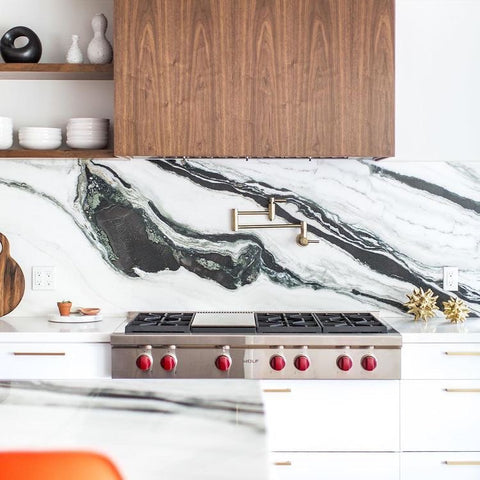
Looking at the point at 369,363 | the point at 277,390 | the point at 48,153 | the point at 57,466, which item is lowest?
the point at 277,390

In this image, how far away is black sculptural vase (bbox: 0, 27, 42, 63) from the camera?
3.39 metres

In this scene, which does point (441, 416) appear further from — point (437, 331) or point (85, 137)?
point (85, 137)

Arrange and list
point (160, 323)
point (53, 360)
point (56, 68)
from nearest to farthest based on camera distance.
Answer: point (53, 360), point (160, 323), point (56, 68)

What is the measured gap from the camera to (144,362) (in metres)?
3.01

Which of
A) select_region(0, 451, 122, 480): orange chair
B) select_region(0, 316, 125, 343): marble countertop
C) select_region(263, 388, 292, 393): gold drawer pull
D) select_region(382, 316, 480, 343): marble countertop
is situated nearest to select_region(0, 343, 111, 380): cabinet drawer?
select_region(0, 316, 125, 343): marble countertop

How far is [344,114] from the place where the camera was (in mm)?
3234

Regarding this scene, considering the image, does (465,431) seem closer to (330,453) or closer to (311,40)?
(330,453)

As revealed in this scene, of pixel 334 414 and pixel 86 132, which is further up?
pixel 86 132

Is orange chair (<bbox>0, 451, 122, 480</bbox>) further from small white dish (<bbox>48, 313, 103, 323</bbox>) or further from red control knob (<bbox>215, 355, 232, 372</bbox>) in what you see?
small white dish (<bbox>48, 313, 103, 323</bbox>)

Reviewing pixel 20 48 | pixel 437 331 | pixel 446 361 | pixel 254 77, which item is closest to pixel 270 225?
pixel 254 77

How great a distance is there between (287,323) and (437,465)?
2.75 feet

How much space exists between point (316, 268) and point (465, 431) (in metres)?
1.02

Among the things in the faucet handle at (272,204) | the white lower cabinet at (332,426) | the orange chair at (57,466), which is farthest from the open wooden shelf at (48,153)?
the orange chair at (57,466)

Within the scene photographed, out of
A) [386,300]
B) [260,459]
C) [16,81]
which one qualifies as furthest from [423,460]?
[16,81]
